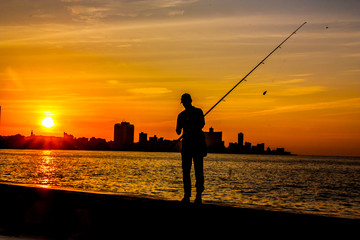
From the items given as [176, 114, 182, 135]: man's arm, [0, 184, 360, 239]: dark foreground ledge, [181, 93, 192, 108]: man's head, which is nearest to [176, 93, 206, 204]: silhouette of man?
[181, 93, 192, 108]: man's head

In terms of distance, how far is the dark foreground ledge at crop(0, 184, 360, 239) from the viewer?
582 cm

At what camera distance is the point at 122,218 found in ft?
22.5

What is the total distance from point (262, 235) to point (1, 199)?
4612 mm

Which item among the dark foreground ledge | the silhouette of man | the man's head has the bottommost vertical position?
the dark foreground ledge

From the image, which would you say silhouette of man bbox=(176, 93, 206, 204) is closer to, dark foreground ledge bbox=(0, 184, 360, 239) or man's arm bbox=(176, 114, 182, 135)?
man's arm bbox=(176, 114, 182, 135)

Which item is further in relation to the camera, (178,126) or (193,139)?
(178,126)

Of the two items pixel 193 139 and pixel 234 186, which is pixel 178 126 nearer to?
pixel 193 139

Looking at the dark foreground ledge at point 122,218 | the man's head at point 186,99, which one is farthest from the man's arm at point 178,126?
the dark foreground ledge at point 122,218

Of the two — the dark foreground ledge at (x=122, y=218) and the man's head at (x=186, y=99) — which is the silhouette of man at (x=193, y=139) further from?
the dark foreground ledge at (x=122, y=218)

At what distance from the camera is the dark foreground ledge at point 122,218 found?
5824 millimetres

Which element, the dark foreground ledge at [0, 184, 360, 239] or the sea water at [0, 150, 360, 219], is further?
the sea water at [0, 150, 360, 219]

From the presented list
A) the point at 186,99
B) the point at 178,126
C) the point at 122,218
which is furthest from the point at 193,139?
the point at 122,218

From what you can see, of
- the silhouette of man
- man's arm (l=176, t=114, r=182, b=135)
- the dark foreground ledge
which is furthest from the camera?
man's arm (l=176, t=114, r=182, b=135)

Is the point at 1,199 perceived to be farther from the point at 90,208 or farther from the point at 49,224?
the point at 90,208
